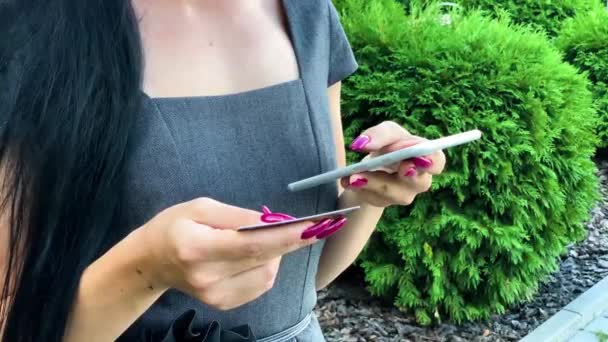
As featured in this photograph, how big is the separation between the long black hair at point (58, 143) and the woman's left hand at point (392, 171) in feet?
1.24

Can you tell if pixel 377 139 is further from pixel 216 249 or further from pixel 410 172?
pixel 216 249

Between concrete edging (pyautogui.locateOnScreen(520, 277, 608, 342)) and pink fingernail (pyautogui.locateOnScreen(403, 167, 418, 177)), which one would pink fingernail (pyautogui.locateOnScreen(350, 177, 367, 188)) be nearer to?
pink fingernail (pyautogui.locateOnScreen(403, 167, 418, 177))

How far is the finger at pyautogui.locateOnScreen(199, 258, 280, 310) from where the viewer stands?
2.86ft

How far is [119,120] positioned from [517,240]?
2.57 meters

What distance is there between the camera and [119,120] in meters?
1.08

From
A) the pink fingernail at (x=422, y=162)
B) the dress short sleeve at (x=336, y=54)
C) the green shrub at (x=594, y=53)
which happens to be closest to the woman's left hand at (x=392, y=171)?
the pink fingernail at (x=422, y=162)

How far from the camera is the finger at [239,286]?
872 millimetres

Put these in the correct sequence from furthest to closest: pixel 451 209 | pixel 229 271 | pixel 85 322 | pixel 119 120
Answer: pixel 451 209 → pixel 119 120 → pixel 85 322 → pixel 229 271

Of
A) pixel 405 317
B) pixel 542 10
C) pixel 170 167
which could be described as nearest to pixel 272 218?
pixel 170 167

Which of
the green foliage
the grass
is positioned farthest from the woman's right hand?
the green foliage

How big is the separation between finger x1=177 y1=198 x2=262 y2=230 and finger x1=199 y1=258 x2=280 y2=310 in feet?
0.22

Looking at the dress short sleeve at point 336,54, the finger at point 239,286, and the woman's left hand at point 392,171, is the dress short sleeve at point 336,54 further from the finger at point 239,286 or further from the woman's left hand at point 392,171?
the finger at point 239,286

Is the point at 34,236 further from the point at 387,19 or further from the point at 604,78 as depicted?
the point at 604,78

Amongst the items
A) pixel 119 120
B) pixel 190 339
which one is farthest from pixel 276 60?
pixel 190 339
